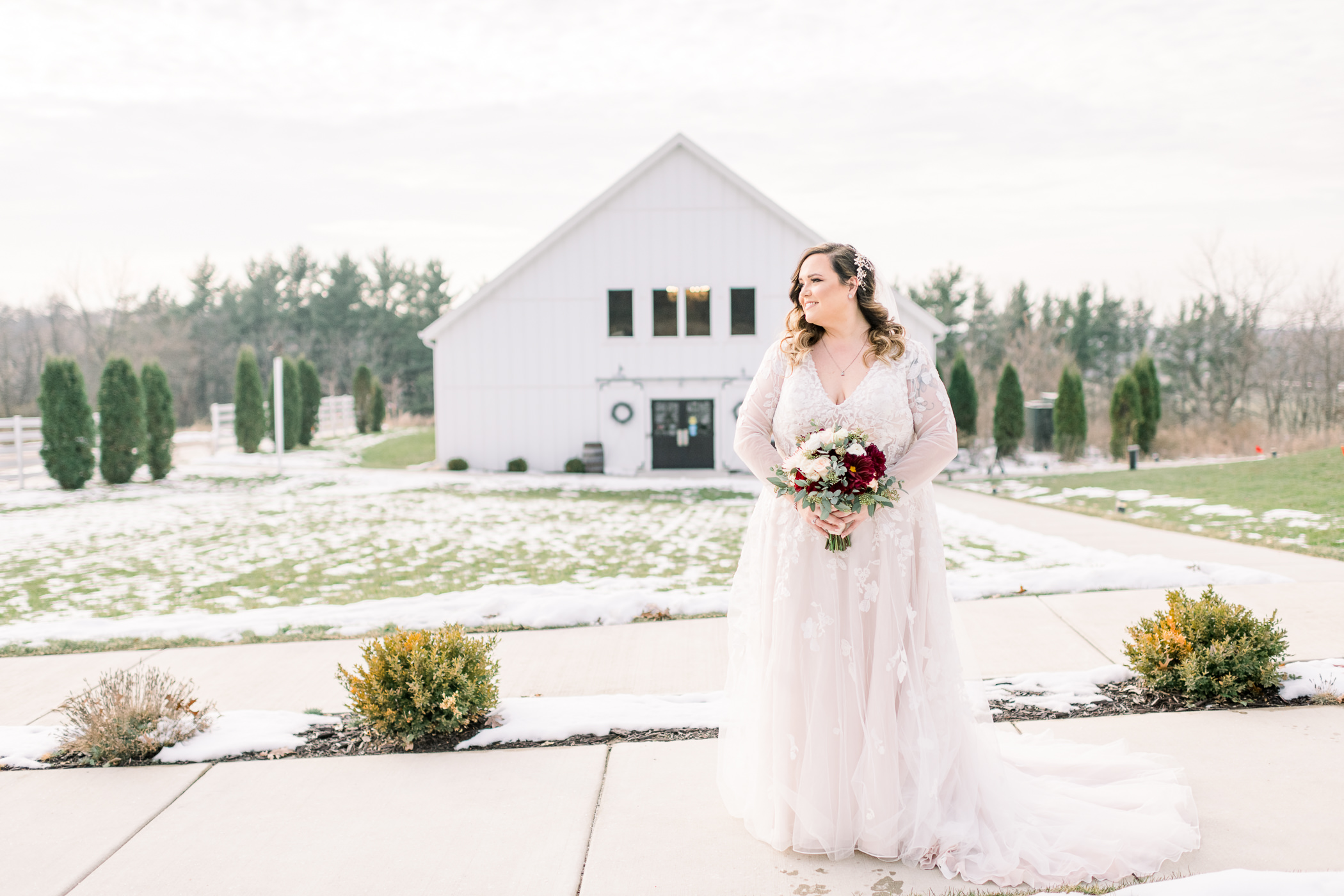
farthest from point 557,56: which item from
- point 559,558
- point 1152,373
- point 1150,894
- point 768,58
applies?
point 1152,373

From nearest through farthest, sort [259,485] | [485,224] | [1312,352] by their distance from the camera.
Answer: [259,485] < [1312,352] < [485,224]

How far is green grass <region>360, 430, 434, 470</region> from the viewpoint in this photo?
25.1m

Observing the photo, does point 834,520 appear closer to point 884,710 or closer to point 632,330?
point 884,710

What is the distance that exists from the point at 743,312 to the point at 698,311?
1.20 meters

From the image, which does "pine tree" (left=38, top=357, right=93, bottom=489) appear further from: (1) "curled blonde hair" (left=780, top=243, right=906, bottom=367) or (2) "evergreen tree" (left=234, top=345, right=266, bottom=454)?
(1) "curled blonde hair" (left=780, top=243, right=906, bottom=367)

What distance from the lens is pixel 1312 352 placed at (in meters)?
29.7

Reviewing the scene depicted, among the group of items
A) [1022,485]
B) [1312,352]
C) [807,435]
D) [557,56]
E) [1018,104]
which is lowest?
[1022,485]

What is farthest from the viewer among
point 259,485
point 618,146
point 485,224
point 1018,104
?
point 485,224

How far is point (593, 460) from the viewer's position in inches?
834

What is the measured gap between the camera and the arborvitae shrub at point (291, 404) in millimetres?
29188

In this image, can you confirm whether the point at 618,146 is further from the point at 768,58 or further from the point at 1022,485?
the point at 1022,485

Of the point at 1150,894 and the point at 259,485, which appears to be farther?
the point at 259,485

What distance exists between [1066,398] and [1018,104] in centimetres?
945

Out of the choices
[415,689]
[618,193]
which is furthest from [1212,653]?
[618,193]
